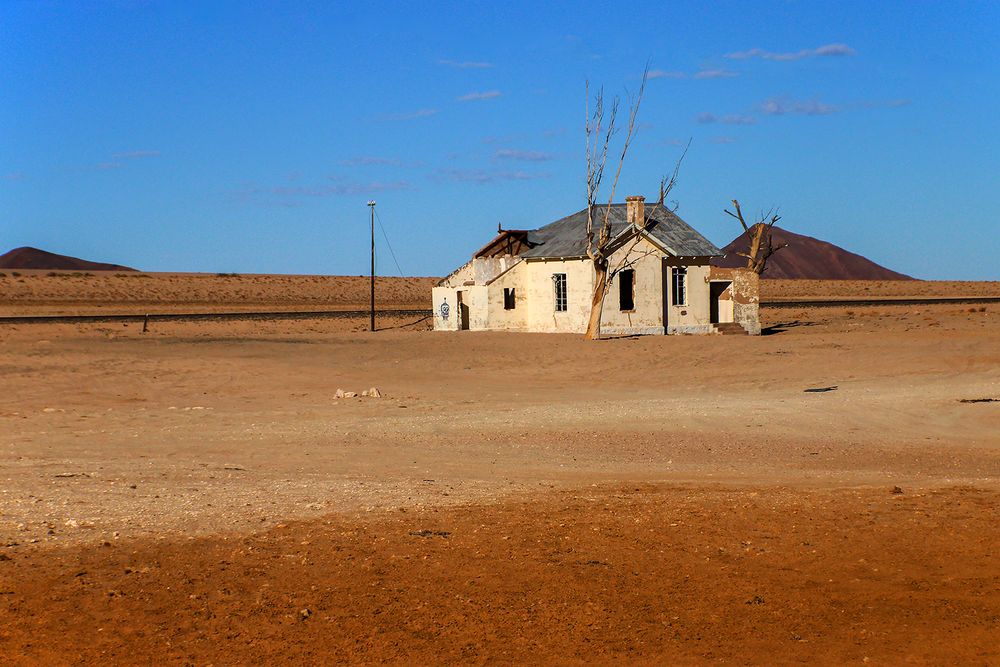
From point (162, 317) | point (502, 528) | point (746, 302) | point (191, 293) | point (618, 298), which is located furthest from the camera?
point (191, 293)

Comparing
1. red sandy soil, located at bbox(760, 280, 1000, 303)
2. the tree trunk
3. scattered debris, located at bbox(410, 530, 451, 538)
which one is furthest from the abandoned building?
red sandy soil, located at bbox(760, 280, 1000, 303)

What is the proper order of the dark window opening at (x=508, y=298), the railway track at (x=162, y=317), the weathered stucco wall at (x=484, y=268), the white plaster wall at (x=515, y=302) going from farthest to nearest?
the railway track at (x=162, y=317) → the weathered stucco wall at (x=484, y=268) → the dark window opening at (x=508, y=298) → the white plaster wall at (x=515, y=302)

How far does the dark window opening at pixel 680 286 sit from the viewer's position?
38.9m

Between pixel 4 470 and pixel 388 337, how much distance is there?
87.8ft

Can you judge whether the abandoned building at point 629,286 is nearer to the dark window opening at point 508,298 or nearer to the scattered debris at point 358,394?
the dark window opening at point 508,298

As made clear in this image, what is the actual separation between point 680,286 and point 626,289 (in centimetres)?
191

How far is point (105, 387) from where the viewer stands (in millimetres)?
21969

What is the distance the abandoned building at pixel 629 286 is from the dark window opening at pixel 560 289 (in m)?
0.04

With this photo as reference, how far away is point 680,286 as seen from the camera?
39125mm

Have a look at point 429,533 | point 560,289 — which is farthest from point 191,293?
point 429,533

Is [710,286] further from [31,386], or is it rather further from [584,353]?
[31,386]

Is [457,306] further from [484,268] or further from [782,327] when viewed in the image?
[782,327]

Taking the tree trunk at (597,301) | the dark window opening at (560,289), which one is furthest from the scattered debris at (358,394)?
the dark window opening at (560,289)

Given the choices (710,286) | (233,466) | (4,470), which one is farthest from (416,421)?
(710,286)
